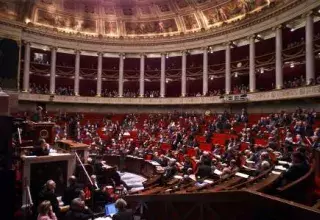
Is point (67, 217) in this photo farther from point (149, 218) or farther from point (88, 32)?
point (88, 32)

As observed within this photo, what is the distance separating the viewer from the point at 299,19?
19312mm

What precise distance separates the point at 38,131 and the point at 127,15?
902 inches

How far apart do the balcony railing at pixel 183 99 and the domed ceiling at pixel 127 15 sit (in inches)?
286

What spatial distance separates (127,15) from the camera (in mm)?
30062

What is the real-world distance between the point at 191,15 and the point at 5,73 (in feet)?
61.6

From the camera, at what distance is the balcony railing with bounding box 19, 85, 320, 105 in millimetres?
17475

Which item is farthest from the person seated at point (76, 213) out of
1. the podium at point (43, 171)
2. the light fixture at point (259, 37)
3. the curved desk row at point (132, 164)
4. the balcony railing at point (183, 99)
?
the light fixture at point (259, 37)

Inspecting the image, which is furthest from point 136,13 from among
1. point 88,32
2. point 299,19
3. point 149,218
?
point 149,218

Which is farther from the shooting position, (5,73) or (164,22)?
(164,22)

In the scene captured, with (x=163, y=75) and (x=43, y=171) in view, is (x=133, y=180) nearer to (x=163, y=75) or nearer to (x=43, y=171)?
(x=43, y=171)

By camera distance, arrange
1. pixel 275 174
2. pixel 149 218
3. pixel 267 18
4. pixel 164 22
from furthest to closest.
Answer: pixel 164 22
pixel 267 18
pixel 149 218
pixel 275 174

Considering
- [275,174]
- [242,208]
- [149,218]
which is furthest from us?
[149,218]

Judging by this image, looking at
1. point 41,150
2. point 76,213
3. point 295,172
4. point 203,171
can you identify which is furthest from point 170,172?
point 295,172

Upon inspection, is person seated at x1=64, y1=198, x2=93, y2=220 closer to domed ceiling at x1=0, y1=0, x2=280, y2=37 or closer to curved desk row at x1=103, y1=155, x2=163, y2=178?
curved desk row at x1=103, y1=155, x2=163, y2=178
